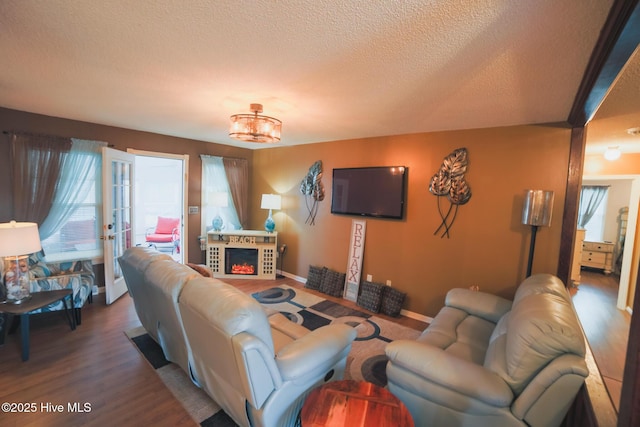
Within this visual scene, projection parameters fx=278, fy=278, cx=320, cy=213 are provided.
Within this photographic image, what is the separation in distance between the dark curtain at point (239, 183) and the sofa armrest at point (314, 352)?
13.5 feet

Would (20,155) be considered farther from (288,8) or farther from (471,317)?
(471,317)

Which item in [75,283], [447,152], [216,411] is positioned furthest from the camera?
[447,152]

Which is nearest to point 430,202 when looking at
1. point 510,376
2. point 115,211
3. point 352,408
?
point 510,376

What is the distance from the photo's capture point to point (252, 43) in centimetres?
153

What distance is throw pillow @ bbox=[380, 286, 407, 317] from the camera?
3648mm

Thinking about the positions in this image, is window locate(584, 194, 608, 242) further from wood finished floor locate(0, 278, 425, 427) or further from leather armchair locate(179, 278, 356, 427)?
wood finished floor locate(0, 278, 425, 427)

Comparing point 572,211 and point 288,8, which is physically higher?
point 288,8

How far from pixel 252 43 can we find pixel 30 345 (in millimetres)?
3434

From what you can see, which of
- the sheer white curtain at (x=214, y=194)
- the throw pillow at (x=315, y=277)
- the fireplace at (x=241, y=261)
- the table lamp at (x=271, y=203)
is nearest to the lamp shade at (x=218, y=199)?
the sheer white curtain at (x=214, y=194)

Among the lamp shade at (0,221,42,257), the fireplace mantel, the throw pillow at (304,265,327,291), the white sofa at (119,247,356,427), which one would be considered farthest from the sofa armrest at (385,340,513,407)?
the fireplace mantel

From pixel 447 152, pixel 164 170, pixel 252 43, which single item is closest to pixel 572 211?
pixel 447 152

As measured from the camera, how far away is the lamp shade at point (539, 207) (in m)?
2.56

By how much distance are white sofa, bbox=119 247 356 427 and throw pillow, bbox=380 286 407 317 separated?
184cm

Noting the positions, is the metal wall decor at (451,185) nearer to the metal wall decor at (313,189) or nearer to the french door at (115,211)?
the metal wall decor at (313,189)
